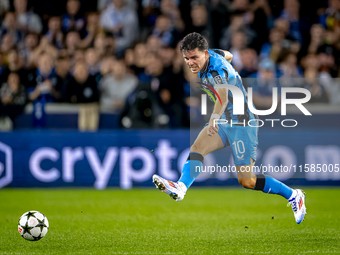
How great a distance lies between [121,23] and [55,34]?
4.85ft

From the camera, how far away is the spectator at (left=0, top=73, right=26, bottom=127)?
33.0ft

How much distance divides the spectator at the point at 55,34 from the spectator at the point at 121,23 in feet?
3.18

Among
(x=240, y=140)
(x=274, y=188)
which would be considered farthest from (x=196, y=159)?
(x=274, y=188)

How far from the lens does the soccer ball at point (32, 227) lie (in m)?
5.53

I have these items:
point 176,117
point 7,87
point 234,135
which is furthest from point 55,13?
point 234,135

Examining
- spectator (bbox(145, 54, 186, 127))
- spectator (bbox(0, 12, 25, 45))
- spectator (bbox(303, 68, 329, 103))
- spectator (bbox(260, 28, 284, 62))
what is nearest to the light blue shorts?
spectator (bbox(145, 54, 186, 127))

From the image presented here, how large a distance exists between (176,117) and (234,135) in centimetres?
391

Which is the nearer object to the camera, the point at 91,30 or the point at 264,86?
the point at 264,86

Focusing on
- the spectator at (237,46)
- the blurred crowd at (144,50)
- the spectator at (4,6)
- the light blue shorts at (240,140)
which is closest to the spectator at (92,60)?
the blurred crowd at (144,50)

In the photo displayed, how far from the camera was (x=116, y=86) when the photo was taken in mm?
10336

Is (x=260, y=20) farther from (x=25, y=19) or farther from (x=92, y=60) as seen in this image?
(x=25, y=19)

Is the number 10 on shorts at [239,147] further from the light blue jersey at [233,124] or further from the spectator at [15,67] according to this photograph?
the spectator at [15,67]

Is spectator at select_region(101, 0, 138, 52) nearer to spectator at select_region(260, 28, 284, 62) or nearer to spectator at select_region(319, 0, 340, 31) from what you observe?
spectator at select_region(260, 28, 284, 62)

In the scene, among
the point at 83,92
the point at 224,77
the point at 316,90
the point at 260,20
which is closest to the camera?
the point at 224,77
